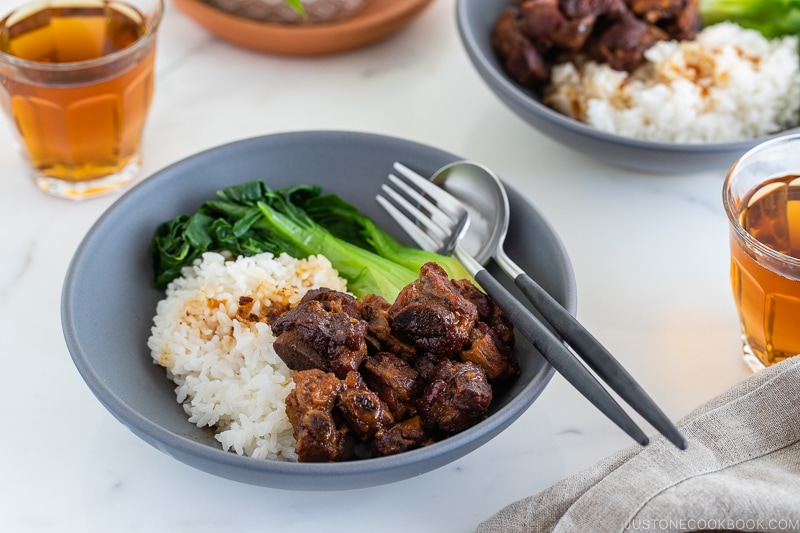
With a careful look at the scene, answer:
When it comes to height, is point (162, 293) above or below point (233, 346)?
below

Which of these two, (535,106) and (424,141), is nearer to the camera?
(535,106)

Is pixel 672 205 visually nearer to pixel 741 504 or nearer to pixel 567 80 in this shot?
pixel 567 80

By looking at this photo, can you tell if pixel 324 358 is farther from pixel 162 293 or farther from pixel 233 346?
pixel 162 293

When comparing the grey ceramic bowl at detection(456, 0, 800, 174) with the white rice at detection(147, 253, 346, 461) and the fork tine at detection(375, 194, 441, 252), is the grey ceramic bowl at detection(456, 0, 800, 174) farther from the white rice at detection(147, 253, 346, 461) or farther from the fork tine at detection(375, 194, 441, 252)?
the white rice at detection(147, 253, 346, 461)

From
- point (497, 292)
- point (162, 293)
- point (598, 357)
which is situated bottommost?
point (162, 293)

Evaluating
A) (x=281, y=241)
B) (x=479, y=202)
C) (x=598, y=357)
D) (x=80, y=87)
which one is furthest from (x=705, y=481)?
(x=80, y=87)

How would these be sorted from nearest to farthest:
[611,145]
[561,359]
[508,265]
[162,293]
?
[561,359] → [508,265] → [162,293] → [611,145]

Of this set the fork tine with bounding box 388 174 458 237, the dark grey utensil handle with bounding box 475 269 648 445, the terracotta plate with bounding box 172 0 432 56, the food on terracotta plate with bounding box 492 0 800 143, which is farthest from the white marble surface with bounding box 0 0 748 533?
the fork tine with bounding box 388 174 458 237

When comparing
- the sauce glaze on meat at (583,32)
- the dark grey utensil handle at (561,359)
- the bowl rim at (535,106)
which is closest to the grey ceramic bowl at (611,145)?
the bowl rim at (535,106)
